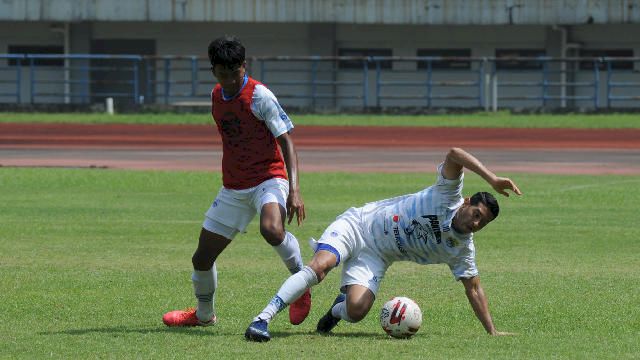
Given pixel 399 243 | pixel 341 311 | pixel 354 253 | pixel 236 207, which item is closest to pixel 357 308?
pixel 341 311

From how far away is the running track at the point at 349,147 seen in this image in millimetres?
28656

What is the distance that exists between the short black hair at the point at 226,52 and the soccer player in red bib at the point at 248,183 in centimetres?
11

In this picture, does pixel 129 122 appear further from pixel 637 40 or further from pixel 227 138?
pixel 227 138

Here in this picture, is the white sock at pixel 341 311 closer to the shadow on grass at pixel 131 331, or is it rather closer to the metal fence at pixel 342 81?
the shadow on grass at pixel 131 331

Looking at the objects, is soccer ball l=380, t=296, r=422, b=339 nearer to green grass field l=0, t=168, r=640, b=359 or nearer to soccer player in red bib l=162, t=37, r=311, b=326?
green grass field l=0, t=168, r=640, b=359

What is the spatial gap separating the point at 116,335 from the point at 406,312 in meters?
2.08

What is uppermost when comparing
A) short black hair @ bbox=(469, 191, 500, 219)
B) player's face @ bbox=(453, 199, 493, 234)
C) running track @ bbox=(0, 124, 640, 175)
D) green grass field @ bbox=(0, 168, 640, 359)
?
short black hair @ bbox=(469, 191, 500, 219)

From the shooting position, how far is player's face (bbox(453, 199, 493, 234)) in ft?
30.5

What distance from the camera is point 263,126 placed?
33.0 feet

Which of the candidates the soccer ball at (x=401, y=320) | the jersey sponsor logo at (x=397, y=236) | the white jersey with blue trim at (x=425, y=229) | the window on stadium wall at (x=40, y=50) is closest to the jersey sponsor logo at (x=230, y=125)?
the white jersey with blue trim at (x=425, y=229)

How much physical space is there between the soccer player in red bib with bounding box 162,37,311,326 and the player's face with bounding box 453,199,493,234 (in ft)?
3.85

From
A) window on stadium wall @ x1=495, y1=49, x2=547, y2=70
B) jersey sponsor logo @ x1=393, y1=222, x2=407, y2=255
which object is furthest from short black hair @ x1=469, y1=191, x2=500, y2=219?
window on stadium wall @ x1=495, y1=49, x2=547, y2=70

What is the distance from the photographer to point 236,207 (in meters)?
10.1

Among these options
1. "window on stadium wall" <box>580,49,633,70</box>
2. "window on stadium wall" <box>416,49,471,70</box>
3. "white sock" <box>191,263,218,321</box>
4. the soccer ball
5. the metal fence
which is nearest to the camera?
the soccer ball
